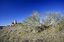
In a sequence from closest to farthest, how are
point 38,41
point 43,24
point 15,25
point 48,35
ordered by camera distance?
1. point 38,41
2. point 48,35
3. point 43,24
4. point 15,25

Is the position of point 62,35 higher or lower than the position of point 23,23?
lower

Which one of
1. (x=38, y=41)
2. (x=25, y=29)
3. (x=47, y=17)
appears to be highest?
(x=47, y=17)

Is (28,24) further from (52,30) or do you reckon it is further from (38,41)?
(38,41)

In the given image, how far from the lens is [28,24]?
56.7 feet

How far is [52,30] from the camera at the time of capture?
1602cm

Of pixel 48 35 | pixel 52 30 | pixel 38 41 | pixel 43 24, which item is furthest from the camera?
pixel 43 24

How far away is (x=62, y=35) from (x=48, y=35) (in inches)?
58.1

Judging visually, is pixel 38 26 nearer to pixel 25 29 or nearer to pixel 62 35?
pixel 25 29

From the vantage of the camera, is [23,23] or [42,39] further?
[23,23]

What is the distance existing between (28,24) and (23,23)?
62 cm

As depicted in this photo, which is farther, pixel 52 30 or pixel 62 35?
pixel 52 30

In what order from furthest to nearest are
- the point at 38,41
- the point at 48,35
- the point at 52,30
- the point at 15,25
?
the point at 15,25 < the point at 52,30 < the point at 48,35 < the point at 38,41

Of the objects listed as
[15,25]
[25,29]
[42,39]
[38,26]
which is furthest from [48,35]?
[15,25]

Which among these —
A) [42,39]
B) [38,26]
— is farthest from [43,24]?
[42,39]
